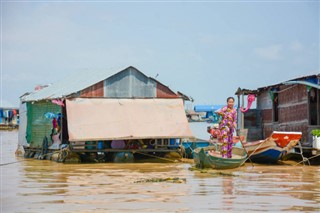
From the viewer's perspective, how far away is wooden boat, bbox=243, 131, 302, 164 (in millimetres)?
17391

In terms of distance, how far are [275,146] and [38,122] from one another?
869 cm

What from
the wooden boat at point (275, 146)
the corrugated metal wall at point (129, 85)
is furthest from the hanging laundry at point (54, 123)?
the wooden boat at point (275, 146)

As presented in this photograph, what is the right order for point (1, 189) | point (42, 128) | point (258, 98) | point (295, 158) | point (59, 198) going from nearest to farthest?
point (59, 198) → point (1, 189) → point (295, 158) → point (42, 128) → point (258, 98)

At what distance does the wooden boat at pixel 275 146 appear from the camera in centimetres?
1739

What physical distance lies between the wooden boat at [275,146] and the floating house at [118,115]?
2.24 meters

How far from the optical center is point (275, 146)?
1742cm

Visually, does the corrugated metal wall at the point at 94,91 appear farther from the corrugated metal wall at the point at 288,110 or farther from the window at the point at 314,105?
the window at the point at 314,105

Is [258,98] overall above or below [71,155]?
above

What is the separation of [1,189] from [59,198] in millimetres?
2113

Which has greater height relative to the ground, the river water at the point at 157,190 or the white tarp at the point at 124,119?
the white tarp at the point at 124,119

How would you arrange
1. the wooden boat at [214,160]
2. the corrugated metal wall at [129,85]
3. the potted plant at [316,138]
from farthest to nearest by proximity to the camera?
the corrugated metal wall at [129,85] → the potted plant at [316,138] → the wooden boat at [214,160]

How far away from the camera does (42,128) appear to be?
71.3ft

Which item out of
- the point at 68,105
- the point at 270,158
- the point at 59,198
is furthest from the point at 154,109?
the point at 59,198

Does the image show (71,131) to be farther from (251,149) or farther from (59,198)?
(59,198)
